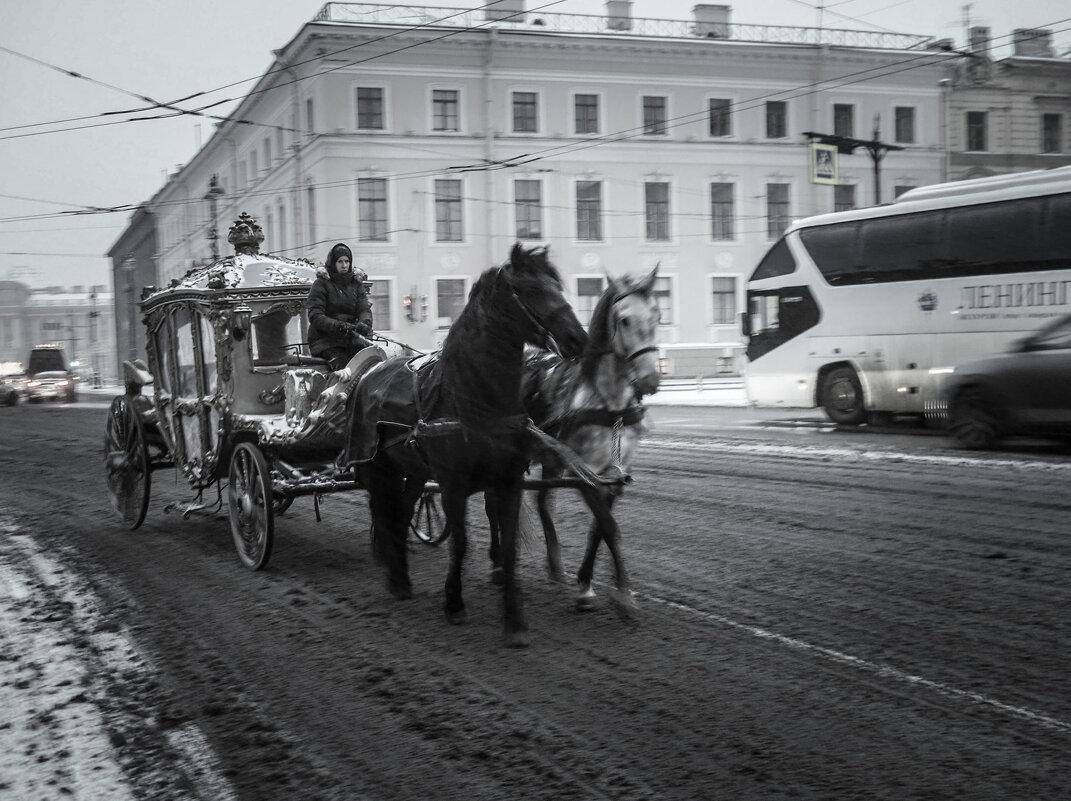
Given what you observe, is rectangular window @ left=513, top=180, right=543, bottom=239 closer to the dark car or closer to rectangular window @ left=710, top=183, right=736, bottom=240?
rectangular window @ left=710, top=183, right=736, bottom=240

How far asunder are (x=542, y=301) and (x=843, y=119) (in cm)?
4529

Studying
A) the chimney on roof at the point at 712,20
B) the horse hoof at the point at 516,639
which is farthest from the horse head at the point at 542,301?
the chimney on roof at the point at 712,20

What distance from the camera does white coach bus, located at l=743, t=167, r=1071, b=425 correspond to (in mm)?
17438

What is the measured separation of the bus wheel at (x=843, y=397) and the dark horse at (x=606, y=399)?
47.1 feet

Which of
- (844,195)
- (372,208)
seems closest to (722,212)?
(844,195)

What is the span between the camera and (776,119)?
4650 centimetres

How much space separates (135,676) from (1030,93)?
50084 mm

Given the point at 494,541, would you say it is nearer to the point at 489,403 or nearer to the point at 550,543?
the point at 550,543

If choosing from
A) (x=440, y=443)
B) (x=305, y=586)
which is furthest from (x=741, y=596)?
(x=305, y=586)

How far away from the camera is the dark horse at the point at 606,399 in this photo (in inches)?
227

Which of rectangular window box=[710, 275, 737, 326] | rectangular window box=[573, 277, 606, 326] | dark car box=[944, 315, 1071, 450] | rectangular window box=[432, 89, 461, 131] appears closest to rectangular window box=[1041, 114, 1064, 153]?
rectangular window box=[710, 275, 737, 326]

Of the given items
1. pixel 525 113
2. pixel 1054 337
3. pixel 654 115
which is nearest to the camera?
pixel 1054 337

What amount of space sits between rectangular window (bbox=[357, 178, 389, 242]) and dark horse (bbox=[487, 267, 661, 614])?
122 feet

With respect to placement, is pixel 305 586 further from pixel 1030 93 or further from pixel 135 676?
pixel 1030 93
